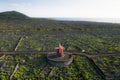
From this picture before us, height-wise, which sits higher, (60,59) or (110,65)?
(60,59)

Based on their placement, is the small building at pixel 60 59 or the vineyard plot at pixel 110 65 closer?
the vineyard plot at pixel 110 65

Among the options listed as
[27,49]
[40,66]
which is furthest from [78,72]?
[27,49]

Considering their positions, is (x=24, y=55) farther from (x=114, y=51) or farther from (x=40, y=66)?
Result: (x=114, y=51)

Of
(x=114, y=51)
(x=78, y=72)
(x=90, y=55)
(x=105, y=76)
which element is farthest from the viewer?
(x=114, y=51)

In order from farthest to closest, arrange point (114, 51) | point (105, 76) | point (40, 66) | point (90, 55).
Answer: point (114, 51), point (90, 55), point (40, 66), point (105, 76)

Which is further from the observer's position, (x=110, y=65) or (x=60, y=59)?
(x=60, y=59)

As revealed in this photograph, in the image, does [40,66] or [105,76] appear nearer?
[105,76]

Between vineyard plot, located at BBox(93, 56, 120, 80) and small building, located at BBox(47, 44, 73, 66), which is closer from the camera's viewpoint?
vineyard plot, located at BBox(93, 56, 120, 80)

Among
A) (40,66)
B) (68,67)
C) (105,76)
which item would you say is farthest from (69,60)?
(105,76)

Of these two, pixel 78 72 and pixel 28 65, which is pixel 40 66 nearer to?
pixel 28 65
